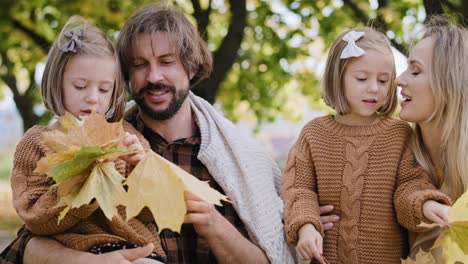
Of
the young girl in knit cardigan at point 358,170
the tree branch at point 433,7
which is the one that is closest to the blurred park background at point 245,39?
the tree branch at point 433,7

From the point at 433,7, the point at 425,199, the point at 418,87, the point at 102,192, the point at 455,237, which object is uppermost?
the point at 433,7

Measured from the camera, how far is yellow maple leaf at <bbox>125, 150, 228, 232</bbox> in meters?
1.89

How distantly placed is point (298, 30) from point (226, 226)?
497cm

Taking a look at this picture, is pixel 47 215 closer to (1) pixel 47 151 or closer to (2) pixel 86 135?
(1) pixel 47 151

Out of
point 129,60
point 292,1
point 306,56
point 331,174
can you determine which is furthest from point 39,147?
point 306,56

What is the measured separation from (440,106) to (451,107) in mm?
37

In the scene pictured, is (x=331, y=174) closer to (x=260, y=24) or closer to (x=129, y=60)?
(x=129, y=60)

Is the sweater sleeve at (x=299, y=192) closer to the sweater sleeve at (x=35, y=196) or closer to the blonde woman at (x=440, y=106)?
the blonde woman at (x=440, y=106)

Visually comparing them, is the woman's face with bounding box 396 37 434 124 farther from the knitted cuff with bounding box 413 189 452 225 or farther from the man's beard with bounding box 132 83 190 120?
the man's beard with bounding box 132 83 190 120

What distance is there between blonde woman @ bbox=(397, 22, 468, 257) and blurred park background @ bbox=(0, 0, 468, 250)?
2.52 metres

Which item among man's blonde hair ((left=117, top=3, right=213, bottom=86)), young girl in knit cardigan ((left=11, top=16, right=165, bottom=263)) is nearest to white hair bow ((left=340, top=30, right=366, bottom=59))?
man's blonde hair ((left=117, top=3, right=213, bottom=86))

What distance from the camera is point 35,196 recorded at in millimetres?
2381

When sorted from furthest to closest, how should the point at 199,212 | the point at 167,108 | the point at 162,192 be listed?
the point at 167,108, the point at 199,212, the point at 162,192

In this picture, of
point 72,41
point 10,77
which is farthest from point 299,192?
point 10,77
